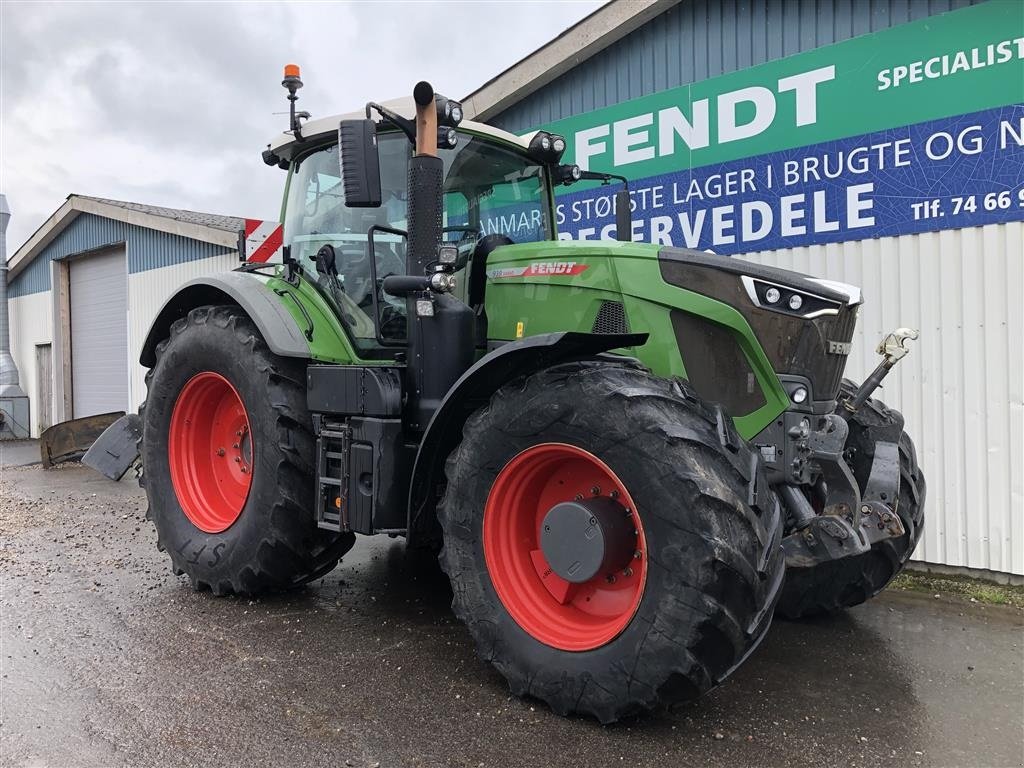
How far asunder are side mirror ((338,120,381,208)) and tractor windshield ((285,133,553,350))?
1.56 ft

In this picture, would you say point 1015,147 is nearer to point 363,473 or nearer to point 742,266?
point 742,266

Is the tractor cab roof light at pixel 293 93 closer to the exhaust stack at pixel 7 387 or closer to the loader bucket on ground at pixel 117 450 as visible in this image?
the loader bucket on ground at pixel 117 450

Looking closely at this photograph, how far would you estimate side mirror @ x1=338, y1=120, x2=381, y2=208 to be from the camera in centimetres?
362

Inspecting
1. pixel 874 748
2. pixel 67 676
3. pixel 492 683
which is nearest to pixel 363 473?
pixel 492 683

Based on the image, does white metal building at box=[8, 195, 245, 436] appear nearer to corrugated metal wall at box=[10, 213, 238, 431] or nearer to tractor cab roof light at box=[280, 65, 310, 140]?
corrugated metal wall at box=[10, 213, 238, 431]

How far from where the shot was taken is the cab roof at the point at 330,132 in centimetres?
417

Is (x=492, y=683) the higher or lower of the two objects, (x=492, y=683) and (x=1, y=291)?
the lower

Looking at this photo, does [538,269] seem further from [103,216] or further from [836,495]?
[103,216]

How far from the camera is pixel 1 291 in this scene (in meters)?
18.0

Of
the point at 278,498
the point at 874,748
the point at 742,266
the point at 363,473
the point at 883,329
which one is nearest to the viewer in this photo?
the point at 874,748

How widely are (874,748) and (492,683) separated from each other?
148 centimetres

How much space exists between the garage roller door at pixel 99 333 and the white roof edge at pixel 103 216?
29.9 inches

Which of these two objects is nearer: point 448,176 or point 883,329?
point 448,176

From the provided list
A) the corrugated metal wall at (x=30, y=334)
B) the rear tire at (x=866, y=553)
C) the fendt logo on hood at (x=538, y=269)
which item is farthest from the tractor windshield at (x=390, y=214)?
the corrugated metal wall at (x=30, y=334)
